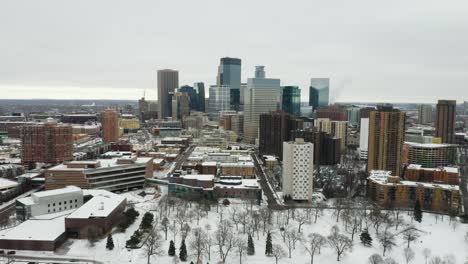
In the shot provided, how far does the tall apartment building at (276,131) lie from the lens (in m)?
93.9

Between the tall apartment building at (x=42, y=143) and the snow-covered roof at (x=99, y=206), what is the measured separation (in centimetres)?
2862

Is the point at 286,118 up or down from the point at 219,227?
up

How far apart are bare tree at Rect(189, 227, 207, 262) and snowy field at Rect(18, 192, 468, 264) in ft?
1.01

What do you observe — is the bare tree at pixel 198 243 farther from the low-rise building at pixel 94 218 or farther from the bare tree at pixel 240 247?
the low-rise building at pixel 94 218

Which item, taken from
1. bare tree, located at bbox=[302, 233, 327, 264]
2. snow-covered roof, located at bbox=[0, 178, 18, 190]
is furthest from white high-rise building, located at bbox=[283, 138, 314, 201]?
snow-covered roof, located at bbox=[0, 178, 18, 190]

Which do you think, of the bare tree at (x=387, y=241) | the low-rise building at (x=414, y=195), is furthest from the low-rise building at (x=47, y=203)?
the low-rise building at (x=414, y=195)

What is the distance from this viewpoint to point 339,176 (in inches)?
2758

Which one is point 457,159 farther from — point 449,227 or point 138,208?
point 138,208

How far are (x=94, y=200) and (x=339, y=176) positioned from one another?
41666 millimetres

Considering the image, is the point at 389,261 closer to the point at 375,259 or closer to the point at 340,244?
Answer: the point at 375,259

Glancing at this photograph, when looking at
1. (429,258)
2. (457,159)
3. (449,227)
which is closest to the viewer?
(429,258)

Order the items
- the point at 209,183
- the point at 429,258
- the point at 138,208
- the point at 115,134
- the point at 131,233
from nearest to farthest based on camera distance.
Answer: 1. the point at 429,258
2. the point at 131,233
3. the point at 138,208
4. the point at 209,183
5. the point at 115,134

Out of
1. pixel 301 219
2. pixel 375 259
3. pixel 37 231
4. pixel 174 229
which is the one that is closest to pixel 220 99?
pixel 301 219

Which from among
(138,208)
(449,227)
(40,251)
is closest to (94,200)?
(138,208)
